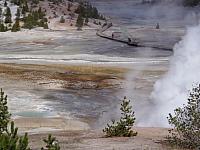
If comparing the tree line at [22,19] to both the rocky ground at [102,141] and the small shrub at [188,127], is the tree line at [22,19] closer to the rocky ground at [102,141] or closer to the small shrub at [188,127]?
the rocky ground at [102,141]

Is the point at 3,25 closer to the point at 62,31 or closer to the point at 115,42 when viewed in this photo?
the point at 62,31

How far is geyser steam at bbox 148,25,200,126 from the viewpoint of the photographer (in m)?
13.6

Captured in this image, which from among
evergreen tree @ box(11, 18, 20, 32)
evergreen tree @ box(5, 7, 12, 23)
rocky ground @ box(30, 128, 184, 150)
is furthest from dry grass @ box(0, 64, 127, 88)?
evergreen tree @ box(5, 7, 12, 23)

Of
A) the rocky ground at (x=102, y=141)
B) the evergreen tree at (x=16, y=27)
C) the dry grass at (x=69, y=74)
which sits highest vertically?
the rocky ground at (x=102, y=141)

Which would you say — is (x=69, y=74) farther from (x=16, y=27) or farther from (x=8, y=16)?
(x=8, y=16)

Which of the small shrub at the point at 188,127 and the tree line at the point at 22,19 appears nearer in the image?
the small shrub at the point at 188,127

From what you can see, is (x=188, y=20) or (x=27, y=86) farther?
(x=188, y=20)

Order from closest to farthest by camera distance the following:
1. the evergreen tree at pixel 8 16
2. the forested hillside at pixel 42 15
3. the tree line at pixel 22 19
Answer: the tree line at pixel 22 19 < the forested hillside at pixel 42 15 < the evergreen tree at pixel 8 16

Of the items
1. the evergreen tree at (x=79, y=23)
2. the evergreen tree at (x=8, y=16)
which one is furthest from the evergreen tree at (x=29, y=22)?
the evergreen tree at (x=79, y=23)

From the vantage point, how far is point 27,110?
1388cm

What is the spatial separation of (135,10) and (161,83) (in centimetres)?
3944

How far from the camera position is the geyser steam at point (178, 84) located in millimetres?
13602

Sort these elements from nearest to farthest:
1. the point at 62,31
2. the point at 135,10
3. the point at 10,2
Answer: the point at 62,31 < the point at 10,2 < the point at 135,10

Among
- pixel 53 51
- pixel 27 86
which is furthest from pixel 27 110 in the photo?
pixel 53 51
